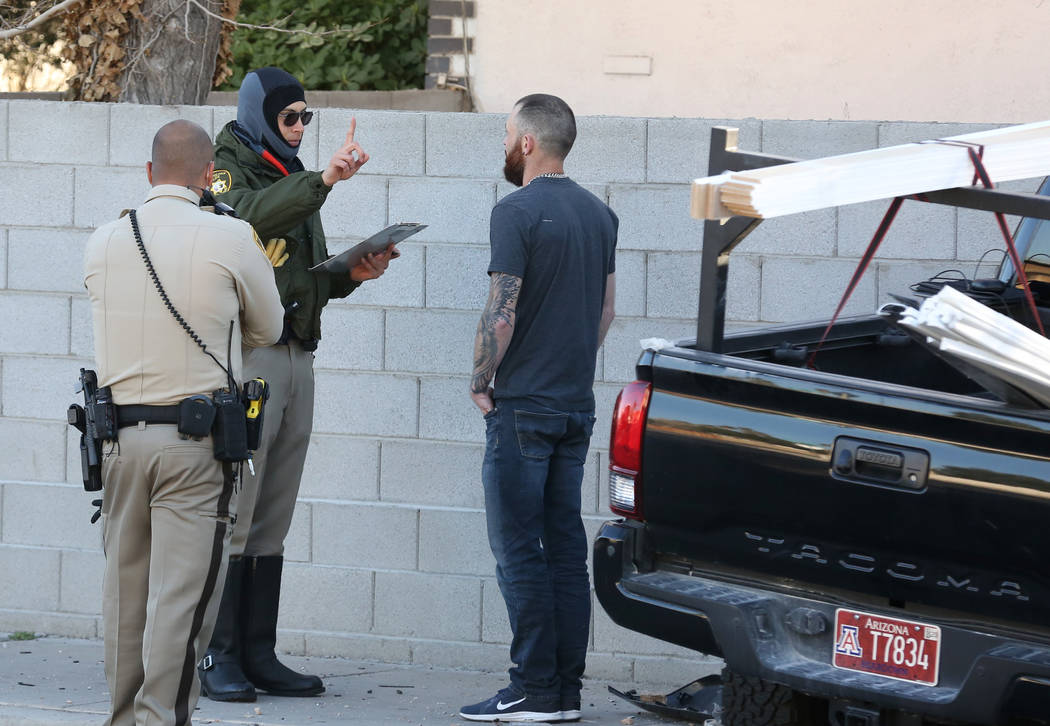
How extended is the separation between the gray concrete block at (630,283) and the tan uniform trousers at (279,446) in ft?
4.25

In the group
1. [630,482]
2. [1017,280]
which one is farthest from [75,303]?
[1017,280]

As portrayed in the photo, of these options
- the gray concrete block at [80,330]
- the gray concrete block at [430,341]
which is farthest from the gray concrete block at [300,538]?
the gray concrete block at [80,330]

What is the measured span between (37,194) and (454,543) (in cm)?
238

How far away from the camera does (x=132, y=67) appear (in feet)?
21.5

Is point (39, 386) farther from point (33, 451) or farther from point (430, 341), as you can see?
point (430, 341)

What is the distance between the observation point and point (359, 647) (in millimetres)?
6164

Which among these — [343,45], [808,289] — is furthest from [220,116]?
[343,45]

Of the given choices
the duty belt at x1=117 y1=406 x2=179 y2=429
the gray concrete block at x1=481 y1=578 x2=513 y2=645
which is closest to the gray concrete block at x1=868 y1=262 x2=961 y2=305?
the gray concrete block at x1=481 y1=578 x2=513 y2=645

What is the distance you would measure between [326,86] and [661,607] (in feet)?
22.9

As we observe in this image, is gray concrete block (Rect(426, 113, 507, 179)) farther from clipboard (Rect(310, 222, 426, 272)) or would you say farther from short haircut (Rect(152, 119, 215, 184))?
short haircut (Rect(152, 119, 215, 184))

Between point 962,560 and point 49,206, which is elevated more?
point 49,206

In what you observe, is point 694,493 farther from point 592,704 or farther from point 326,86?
point 326,86

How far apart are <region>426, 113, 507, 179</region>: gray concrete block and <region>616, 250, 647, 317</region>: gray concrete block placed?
63cm

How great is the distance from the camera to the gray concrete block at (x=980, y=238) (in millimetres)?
5613
